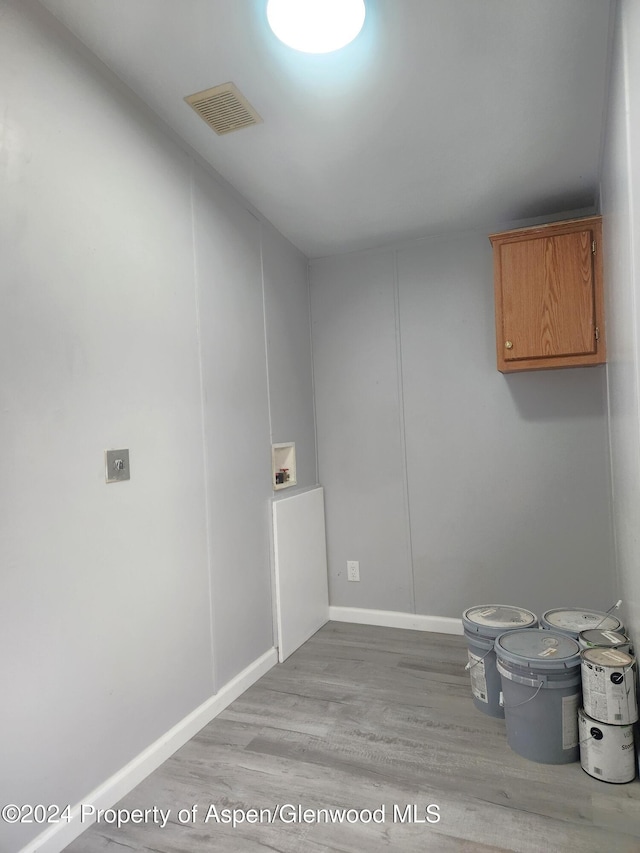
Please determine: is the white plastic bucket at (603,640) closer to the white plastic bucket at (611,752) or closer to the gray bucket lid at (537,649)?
the gray bucket lid at (537,649)

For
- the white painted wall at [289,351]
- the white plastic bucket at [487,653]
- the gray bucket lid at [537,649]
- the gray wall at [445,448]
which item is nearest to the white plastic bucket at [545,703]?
the gray bucket lid at [537,649]

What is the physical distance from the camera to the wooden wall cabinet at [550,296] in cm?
253

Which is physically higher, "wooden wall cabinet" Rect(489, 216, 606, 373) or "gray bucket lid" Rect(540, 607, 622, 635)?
"wooden wall cabinet" Rect(489, 216, 606, 373)

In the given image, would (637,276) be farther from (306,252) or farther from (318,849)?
(306,252)

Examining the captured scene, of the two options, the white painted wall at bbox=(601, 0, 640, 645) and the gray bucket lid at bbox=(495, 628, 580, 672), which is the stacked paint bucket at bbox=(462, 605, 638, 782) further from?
the white painted wall at bbox=(601, 0, 640, 645)

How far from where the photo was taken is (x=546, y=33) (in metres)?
1.64

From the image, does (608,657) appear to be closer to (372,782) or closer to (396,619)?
(372,782)

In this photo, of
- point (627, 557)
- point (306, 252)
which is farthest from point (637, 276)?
point (306, 252)

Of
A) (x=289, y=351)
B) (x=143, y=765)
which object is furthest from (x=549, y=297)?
(x=143, y=765)

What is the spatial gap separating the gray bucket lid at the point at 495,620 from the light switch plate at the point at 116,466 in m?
1.59

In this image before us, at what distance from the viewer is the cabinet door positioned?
2.54 metres

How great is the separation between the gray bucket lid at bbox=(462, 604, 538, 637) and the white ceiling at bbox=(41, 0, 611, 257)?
209cm

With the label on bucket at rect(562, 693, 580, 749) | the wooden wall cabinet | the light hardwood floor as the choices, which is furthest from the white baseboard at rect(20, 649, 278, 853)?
the wooden wall cabinet

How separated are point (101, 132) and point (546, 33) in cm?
150
